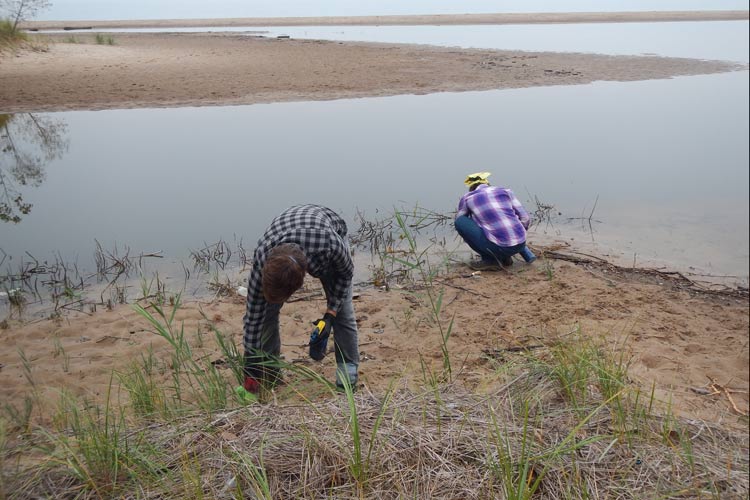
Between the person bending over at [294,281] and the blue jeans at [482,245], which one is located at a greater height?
the person bending over at [294,281]

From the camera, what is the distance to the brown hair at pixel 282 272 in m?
3.30

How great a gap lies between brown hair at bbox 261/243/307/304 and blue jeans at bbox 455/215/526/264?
341 cm

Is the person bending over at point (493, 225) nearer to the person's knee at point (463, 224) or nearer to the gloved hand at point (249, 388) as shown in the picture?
the person's knee at point (463, 224)

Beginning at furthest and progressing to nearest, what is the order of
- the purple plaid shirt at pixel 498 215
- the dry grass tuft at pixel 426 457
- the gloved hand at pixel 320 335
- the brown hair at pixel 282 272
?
the purple plaid shirt at pixel 498 215
the gloved hand at pixel 320 335
the brown hair at pixel 282 272
the dry grass tuft at pixel 426 457

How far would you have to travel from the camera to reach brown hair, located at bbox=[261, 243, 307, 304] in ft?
10.8

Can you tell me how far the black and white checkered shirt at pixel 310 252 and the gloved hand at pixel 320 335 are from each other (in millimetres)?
84

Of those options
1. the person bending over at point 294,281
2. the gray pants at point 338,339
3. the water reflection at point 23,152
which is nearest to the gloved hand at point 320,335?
the person bending over at point 294,281

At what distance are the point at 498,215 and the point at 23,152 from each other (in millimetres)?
7854

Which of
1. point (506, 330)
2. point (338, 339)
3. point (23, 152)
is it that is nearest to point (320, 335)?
point (338, 339)

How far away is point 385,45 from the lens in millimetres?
29344

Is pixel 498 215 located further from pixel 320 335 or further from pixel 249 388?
pixel 249 388

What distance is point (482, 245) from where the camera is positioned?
21.5 feet

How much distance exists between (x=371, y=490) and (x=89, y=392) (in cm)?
226

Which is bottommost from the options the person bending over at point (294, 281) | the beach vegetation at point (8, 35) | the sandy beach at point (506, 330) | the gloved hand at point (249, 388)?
the sandy beach at point (506, 330)
